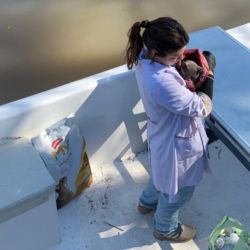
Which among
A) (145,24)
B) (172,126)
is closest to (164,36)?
(145,24)

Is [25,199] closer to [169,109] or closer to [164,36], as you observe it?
[169,109]

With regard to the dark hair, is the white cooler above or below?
below

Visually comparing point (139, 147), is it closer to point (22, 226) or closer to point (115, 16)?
point (22, 226)

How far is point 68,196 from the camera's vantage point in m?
2.56

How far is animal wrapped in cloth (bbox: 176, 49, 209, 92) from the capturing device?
1.92 metres

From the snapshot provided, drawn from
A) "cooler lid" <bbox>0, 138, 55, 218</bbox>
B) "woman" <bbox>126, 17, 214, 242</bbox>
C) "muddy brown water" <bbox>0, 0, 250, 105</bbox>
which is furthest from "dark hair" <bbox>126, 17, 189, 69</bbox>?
"muddy brown water" <bbox>0, 0, 250, 105</bbox>

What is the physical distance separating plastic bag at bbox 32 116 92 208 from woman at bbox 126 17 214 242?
0.48 metres

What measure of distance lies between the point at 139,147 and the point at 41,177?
0.81 metres

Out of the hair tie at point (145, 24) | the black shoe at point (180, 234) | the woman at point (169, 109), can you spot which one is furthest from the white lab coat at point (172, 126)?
the black shoe at point (180, 234)

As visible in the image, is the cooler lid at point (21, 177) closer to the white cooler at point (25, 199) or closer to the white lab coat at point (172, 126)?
the white cooler at point (25, 199)

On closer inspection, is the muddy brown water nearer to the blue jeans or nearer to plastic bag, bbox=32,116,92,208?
plastic bag, bbox=32,116,92,208

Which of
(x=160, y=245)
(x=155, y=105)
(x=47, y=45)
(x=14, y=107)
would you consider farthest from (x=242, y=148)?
→ (x=47, y=45)

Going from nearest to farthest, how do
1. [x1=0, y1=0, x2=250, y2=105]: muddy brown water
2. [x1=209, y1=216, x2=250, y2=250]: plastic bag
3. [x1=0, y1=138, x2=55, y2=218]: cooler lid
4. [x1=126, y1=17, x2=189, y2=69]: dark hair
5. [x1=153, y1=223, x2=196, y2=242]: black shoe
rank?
[x1=126, y1=17, x2=189, y2=69]: dark hair → [x1=209, y1=216, x2=250, y2=250]: plastic bag → [x1=0, y1=138, x2=55, y2=218]: cooler lid → [x1=153, y1=223, x2=196, y2=242]: black shoe → [x1=0, y1=0, x2=250, y2=105]: muddy brown water

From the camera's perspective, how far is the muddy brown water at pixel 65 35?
3.65 m
